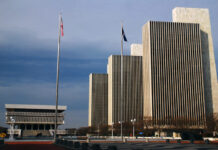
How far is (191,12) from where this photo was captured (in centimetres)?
15038

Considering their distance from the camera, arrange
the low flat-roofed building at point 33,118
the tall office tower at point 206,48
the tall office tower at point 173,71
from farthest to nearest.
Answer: the low flat-roofed building at point 33,118 → the tall office tower at point 206,48 → the tall office tower at point 173,71

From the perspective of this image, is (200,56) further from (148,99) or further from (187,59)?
(148,99)

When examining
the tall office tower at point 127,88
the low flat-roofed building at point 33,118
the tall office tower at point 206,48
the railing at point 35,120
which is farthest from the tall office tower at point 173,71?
the low flat-roofed building at point 33,118

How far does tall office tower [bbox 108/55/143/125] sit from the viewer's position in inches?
6939

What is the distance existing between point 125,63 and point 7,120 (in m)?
77.0

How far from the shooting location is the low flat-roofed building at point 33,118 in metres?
173

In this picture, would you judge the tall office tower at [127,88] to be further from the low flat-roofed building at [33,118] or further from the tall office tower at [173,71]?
the tall office tower at [173,71]

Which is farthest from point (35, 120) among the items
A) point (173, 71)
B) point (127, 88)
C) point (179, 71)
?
point (179, 71)

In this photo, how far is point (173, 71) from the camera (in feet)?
456

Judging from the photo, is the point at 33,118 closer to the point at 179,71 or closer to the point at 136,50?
the point at 136,50

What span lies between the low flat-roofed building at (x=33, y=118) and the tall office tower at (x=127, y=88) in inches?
1272

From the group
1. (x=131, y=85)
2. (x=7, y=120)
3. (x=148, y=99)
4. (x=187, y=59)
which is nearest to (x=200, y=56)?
(x=187, y=59)

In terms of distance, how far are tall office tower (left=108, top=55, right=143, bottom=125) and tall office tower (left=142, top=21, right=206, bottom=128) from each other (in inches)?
1452

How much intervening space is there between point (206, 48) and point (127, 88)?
52.9m
